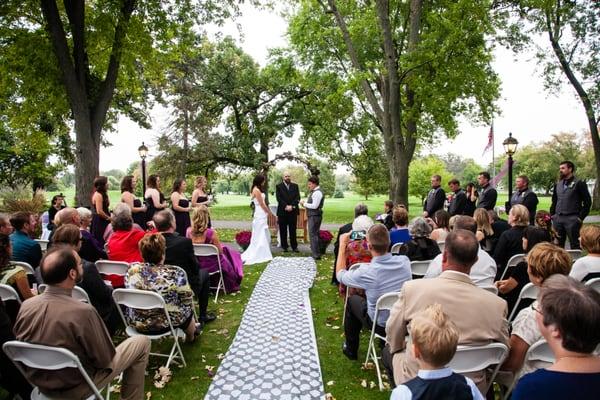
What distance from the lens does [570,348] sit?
1.66 meters

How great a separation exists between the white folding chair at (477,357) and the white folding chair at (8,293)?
3.55 m

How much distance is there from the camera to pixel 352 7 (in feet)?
58.4

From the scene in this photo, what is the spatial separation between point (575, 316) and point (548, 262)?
1552 mm

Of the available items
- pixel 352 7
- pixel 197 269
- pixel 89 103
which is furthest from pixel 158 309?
pixel 352 7

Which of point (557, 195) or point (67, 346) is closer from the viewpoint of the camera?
point (67, 346)

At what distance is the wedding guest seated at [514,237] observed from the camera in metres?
Result: 5.07

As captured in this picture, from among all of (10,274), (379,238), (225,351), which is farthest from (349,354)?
(10,274)

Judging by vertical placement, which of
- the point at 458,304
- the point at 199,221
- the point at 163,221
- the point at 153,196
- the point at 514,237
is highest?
the point at 153,196

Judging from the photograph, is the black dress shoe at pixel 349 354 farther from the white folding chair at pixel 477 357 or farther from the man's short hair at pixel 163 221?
the man's short hair at pixel 163 221

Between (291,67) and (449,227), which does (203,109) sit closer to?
(291,67)

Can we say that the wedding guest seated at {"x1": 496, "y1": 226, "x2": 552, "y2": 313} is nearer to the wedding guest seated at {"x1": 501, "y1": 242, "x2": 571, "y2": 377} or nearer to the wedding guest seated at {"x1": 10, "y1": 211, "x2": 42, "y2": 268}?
the wedding guest seated at {"x1": 501, "y1": 242, "x2": 571, "y2": 377}

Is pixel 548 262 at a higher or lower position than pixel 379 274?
higher

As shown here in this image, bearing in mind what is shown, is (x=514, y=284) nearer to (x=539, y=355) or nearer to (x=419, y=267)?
(x=419, y=267)

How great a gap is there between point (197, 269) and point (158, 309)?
113 centimetres
